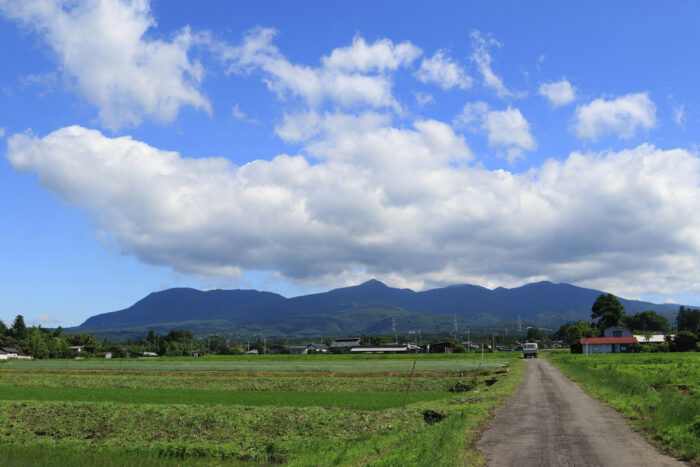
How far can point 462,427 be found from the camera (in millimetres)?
21906

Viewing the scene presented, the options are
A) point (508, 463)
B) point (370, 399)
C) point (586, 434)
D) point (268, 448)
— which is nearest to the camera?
point (508, 463)

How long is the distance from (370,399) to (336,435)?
15634mm

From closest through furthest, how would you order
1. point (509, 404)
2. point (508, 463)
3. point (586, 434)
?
point (508, 463)
point (586, 434)
point (509, 404)

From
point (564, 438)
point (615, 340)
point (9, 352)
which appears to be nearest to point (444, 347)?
point (615, 340)

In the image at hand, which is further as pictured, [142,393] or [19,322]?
[19,322]

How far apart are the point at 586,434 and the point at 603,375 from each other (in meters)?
27.6

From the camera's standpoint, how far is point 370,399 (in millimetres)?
39844

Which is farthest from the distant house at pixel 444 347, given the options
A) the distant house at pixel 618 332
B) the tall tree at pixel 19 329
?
the tall tree at pixel 19 329

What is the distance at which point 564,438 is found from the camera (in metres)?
20.1

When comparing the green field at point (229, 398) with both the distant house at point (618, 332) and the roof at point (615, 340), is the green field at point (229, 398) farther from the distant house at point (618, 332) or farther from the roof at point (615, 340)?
the distant house at point (618, 332)

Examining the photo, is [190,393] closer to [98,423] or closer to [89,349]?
[98,423]

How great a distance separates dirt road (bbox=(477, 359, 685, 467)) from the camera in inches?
657

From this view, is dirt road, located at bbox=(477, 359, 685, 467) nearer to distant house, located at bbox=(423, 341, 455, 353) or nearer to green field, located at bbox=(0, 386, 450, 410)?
green field, located at bbox=(0, 386, 450, 410)

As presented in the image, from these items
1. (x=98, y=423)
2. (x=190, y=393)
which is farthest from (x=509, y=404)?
(x=190, y=393)
